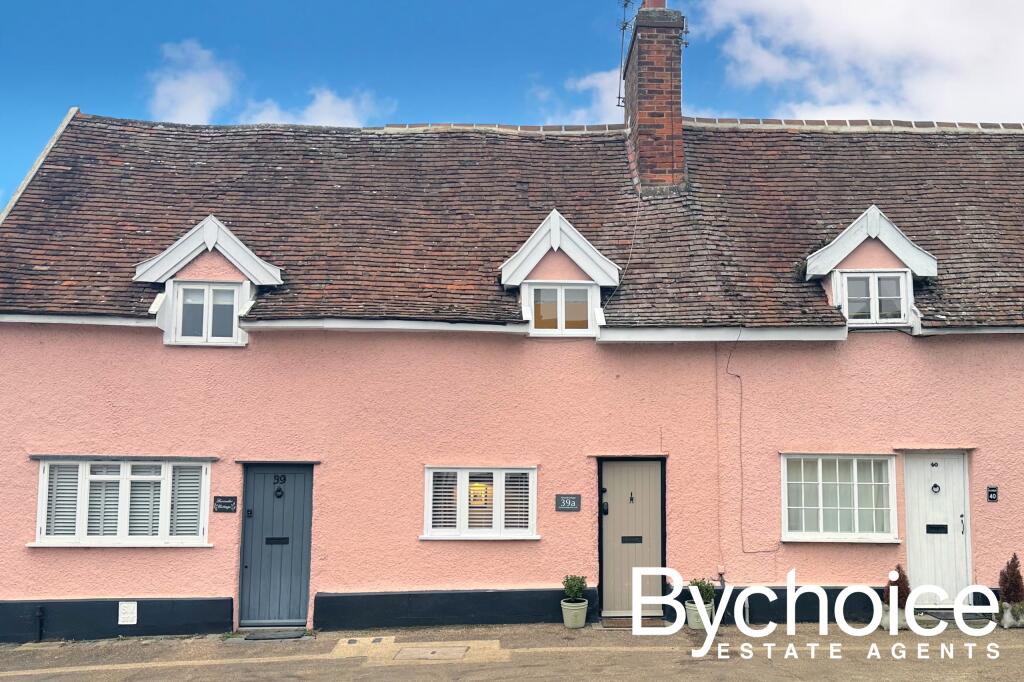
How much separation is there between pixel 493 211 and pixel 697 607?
708cm

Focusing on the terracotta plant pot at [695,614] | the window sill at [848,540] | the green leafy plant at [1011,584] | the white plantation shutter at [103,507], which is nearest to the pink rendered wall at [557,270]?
the window sill at [848,540]

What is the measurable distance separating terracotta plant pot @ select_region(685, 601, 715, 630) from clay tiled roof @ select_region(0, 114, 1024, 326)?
3.99 meters

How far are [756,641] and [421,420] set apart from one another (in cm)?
552

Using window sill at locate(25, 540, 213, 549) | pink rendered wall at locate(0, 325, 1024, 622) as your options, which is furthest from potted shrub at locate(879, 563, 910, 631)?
window sill at locate(25, 540, 213, 549)

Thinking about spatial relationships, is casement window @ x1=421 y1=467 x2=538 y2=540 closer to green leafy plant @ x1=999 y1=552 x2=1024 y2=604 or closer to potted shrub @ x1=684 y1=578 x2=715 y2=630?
potted shrub @ x1=684 y1=578 x2=715 y2=630

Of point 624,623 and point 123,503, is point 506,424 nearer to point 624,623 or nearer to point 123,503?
point 624,623

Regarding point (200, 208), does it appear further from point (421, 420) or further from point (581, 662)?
point (581, 662)

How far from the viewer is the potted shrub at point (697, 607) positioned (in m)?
10.7

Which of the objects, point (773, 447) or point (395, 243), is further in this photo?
point (395, 243)

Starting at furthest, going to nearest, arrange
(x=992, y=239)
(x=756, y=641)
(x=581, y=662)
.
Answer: (x=992, y=239), (x=756, y=641), (x=581, y=662)

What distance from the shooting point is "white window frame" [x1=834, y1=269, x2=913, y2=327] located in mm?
11367

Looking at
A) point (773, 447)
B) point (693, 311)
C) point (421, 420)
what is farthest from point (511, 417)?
point (773, 447)

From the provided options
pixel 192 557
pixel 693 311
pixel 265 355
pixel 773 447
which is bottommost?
pixel 192 557

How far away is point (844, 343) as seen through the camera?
1141cm
